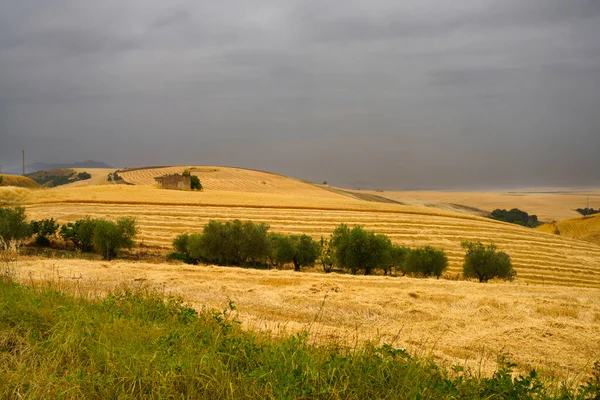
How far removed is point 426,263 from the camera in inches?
1523

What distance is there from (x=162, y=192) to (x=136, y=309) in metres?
72.4

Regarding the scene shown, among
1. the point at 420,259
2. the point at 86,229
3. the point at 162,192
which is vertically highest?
the point at 162,192

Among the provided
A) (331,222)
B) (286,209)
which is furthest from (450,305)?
(286,209)

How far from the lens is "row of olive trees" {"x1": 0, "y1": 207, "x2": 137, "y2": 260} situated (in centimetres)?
3600

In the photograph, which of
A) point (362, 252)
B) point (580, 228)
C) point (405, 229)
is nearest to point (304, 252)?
point (362, 252)

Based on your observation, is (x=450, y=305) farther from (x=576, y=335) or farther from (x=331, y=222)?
(x=331, y=222)

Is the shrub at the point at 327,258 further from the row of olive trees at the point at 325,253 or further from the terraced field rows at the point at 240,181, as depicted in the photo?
the terraced field rows at the point at 240,181

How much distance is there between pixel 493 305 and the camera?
1446cm

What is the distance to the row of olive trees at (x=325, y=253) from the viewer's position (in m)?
36.2

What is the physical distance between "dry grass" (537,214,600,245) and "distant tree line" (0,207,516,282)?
55.4m

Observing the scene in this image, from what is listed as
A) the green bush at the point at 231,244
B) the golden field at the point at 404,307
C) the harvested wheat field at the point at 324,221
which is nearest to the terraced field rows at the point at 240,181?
the harvested wheat field at the point at 324,221

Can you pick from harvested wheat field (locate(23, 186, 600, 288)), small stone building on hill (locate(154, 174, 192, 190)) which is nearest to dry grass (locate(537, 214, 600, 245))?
harvested wheat field (locate(23, 186, 600, 288))

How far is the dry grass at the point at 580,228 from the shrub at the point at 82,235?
3090 inches

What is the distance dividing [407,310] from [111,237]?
28.5m
